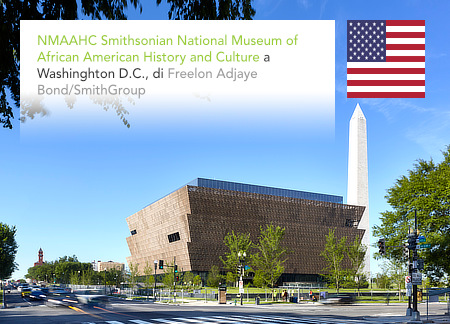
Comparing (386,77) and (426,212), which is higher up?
(386,77)

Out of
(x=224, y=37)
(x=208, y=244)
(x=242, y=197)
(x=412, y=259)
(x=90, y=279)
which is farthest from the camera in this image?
(x=90, y=279)

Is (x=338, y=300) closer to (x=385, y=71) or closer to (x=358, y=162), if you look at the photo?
(x=385, y=71)

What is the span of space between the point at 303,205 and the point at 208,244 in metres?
30.9

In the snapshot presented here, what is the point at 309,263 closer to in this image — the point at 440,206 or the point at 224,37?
the point at 440,206

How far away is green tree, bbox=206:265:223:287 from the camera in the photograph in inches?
3568

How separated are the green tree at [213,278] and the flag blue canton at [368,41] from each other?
6832cm

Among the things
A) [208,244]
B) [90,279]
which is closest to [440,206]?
[208,244]

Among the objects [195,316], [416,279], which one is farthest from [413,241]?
[195,316]

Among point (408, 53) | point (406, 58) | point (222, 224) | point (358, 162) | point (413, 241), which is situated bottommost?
point (222, 224)

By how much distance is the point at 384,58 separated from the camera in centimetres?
2897

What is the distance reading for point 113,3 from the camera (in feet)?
30.4

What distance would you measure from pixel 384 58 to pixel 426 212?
19895mm

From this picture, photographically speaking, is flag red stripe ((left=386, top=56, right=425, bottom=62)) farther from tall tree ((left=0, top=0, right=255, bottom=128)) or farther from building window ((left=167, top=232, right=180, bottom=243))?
building window ((left=167, top=232, right=180, bottom=243))

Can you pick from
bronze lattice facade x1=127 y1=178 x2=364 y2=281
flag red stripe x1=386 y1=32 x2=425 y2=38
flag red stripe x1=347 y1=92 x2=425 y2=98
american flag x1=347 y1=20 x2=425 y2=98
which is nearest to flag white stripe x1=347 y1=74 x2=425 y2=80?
american flag x1=347 y1=20 x2=425 y2=98
